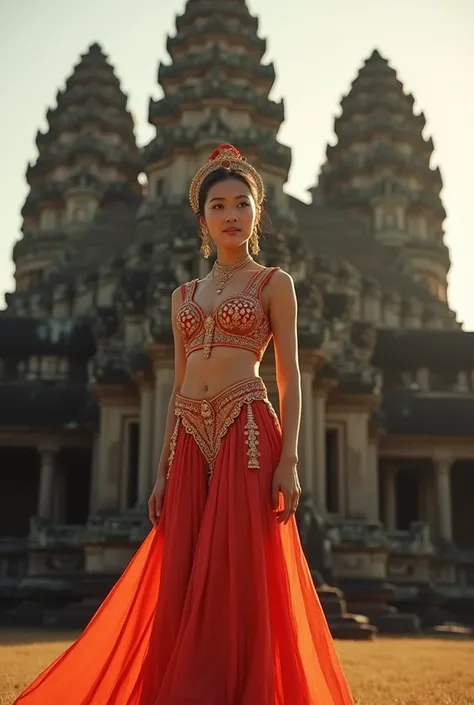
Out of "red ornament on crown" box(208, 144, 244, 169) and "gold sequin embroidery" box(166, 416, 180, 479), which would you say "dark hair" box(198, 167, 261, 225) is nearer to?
"red ornament on crown" box(208, 144, 244, 169)

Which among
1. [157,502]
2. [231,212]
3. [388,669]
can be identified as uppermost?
[231,212]

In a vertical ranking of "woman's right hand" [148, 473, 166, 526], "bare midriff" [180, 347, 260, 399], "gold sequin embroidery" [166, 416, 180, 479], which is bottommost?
"woman's right hand" [148, 473, 166, 526]

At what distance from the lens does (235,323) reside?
500 cm

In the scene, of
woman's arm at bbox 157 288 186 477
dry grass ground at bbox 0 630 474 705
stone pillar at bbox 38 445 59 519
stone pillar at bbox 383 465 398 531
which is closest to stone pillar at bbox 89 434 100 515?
stone pillar at bbox 38 445 59 519

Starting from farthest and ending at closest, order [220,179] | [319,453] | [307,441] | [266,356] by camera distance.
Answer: [319,453]
[307,441]
[266,356]
[220,179]

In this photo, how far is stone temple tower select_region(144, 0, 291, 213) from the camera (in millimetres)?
34250

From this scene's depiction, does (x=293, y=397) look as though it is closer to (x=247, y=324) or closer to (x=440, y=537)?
(x=247, y=324)

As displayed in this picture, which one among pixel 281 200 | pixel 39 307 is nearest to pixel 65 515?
pixel 39 307

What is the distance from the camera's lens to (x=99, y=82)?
168ft

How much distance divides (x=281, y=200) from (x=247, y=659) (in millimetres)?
31437

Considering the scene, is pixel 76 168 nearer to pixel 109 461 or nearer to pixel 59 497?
pixel 59 497

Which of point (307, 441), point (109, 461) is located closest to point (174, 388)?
point (307, 441)

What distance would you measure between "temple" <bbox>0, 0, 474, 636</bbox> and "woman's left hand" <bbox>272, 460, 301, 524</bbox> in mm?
11612

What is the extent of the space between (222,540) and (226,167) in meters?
2.14
